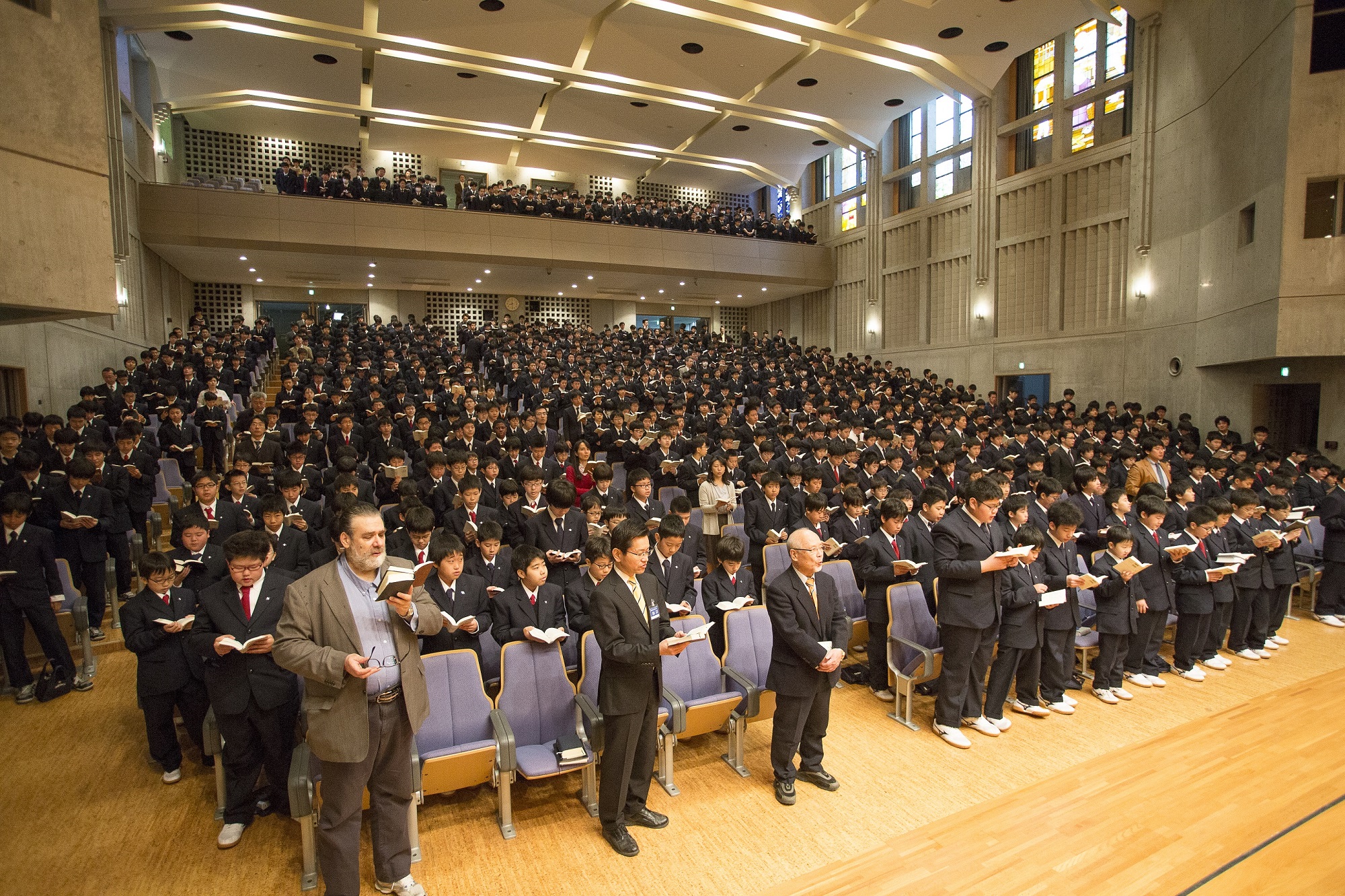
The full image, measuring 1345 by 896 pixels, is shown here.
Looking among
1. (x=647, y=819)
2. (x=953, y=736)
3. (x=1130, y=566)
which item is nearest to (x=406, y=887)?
(x=647, y=819)

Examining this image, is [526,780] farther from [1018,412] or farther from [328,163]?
[328,163]

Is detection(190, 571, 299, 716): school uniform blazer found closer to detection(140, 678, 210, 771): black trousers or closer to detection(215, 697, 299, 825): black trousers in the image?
detection(215, 697, 299, 825): black trousers

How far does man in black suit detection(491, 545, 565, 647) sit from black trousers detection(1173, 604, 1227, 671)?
15.9 feet

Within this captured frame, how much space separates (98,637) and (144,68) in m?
14.7

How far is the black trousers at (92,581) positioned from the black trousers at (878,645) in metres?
5.02

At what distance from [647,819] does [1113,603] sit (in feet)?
12.2

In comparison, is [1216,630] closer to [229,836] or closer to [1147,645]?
[1147,645]

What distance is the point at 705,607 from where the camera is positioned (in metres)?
4.90

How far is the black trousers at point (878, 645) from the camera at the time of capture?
5043mm

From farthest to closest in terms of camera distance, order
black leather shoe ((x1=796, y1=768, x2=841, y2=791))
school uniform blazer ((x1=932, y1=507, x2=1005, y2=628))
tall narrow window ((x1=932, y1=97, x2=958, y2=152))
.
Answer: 1. tall narrow window ((x1=932, y1=97, x2=958, y2=152))
2. school uniform blazer ((x1=932, y1=507, x2=1005, y2=628))
3. black leather shoe ((x1=796, y1=768, x2=841, y2=791))

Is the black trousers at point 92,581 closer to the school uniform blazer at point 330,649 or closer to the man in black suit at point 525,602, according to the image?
the man in black suit at point 525,602

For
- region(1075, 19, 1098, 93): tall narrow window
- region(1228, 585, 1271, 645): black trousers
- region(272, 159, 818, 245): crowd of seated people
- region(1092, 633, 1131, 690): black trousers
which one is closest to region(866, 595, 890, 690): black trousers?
region(1092, 633, 1131, 690): black trousers

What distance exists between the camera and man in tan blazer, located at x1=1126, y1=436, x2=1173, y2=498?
25.8ft

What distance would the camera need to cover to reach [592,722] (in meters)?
3.45
